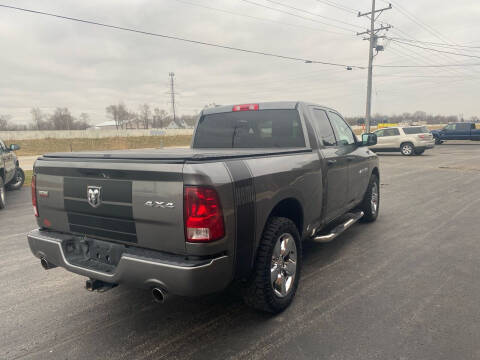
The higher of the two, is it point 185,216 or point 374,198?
point 185,216

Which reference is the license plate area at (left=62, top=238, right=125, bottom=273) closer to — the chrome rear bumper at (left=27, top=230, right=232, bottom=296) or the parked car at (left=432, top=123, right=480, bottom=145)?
the chrome rear bumper at (left=27, top=230, right=232, bottom=296)

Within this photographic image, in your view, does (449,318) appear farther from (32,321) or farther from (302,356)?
(32,321)

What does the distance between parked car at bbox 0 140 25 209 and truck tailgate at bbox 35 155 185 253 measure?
19.2 feet

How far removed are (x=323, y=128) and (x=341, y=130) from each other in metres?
0.79

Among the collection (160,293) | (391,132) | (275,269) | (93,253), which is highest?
(391,132)

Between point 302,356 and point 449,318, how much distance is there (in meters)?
1.42

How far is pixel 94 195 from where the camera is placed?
2643 millimetres

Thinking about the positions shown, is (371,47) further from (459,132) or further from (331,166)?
(331,166)

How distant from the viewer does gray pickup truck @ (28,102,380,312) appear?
7.54 feet

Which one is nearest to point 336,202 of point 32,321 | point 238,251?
point 238,251

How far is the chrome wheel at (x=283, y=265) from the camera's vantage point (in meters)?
3.01

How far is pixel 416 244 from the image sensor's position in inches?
190

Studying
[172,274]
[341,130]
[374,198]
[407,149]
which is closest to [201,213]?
[172,274]

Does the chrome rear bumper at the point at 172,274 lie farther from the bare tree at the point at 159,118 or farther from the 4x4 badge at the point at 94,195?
the bare tree at the point at 159,118
